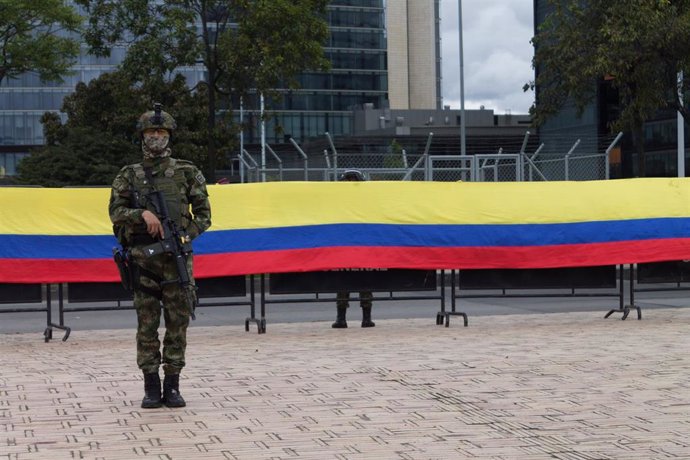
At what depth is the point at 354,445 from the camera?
283 inches

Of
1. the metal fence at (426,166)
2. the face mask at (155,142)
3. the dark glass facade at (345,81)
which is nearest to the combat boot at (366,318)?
the face mask at (155,142)

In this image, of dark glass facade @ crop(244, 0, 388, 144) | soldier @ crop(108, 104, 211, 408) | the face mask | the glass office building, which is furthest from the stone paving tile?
dark glass facade @ crop(244, 0, 388, 144)

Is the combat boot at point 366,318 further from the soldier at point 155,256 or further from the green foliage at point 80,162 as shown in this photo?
the green foliage at point 80,162

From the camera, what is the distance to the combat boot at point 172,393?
8.66 m

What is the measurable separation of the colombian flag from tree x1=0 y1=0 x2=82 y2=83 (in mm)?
27540

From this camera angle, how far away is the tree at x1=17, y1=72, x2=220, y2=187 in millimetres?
47781

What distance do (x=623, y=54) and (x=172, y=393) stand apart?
19342mm

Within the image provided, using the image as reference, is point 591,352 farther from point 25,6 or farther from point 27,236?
point 25,6

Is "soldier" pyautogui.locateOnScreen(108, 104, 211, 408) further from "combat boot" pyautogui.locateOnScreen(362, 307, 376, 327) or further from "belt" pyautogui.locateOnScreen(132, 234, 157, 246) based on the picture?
"combat boot" pyautogui.locateOnScreen(362, 307, 376, 327)

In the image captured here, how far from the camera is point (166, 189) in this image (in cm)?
881

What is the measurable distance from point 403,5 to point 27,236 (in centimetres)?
12201

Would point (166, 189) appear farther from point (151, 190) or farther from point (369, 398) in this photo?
point (369, 398)

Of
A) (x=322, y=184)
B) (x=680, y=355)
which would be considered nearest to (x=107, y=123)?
(x=322, y=184)

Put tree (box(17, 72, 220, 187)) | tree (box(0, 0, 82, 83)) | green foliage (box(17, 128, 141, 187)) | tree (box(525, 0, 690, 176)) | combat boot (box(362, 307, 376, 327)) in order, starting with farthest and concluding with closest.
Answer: green foliage (box(17, 128, 141, 187)) → tree (box(17, 72, 220, 187)) → tree (box(0, 0, 82, 83)) → tree (box(525, 0, 690, 176)) → combat boot (box(362, 307, 376, 327))
